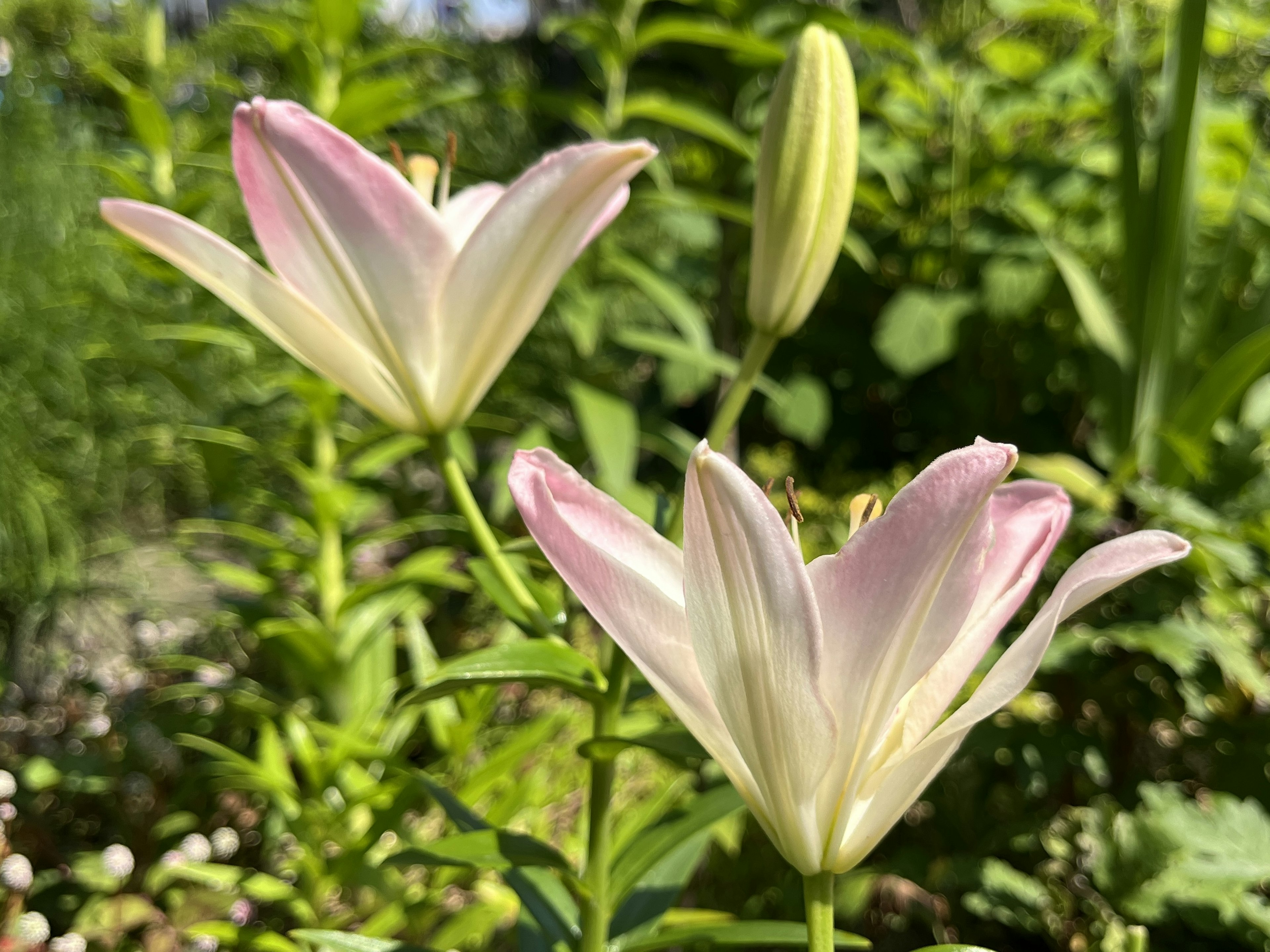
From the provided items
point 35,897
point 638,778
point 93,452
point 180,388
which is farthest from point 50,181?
point 638,778

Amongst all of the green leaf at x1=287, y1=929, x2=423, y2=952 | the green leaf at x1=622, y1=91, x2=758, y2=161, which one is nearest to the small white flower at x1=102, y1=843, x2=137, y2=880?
the green leaf at x1=287, y1=929, x2=423, y2=952

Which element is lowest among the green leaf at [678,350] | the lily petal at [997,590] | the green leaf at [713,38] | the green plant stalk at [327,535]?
the green plant stalk at [327,535]

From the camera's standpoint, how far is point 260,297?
365mm

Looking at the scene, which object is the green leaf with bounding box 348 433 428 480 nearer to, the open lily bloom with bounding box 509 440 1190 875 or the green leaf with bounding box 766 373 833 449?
the green leaf with bounding box 766 373 833 449

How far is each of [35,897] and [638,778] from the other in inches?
27.8

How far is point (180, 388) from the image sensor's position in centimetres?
100

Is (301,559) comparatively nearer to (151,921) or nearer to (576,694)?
(151,921)

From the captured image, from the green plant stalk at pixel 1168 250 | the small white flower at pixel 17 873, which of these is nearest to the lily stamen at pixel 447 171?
the green plant stalk at pixel 1168 250

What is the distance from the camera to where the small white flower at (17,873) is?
76cm

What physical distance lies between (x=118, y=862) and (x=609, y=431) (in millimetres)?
597

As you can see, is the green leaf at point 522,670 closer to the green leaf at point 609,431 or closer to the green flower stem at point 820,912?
the green flower stem at point 820,912

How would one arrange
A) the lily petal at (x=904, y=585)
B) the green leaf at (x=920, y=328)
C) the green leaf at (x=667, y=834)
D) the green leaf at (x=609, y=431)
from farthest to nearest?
1. the green leaf at (x=920, y=328)
2. the green leaf at (x=609, y=431)
3. the green leaf at (x=667, y=834)
4. the lily petal at (x=904, y=585)

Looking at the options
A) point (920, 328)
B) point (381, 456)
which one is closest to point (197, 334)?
point (381, 456)

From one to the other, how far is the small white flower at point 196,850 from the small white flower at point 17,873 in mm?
123
